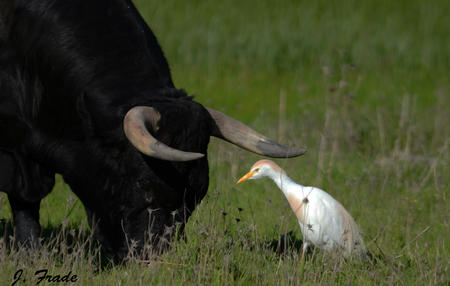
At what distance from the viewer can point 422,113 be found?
10469 millimetres

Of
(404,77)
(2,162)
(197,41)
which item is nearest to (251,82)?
(197,41)

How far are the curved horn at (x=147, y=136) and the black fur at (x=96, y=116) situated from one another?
96 millimetres

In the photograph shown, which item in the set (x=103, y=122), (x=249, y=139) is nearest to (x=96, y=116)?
(x=103, y=122)

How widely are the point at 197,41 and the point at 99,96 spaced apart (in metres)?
8.56

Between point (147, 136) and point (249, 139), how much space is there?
754mm

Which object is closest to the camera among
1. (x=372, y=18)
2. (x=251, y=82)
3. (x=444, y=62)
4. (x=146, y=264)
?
(x=146, y=264)

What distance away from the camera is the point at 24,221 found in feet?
18.1

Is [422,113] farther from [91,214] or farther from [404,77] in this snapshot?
[91,214]

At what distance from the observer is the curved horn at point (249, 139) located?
4645mm

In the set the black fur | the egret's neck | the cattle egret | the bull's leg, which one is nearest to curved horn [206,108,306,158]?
the black fur

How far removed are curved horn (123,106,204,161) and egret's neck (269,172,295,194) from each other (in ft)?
5.10
